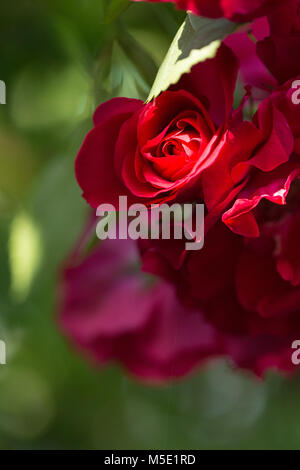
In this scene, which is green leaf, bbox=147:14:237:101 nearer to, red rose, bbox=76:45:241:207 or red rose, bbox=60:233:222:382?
red rose, bbox=76:45:241:207

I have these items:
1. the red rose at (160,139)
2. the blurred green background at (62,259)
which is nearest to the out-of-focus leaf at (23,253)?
the blurred green background at (62,259)

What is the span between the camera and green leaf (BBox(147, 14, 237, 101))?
0.23 m

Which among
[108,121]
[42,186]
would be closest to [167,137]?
[108,121]

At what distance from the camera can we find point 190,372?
1.23 ft

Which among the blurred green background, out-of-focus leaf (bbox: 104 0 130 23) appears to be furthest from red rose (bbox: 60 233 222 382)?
out-of-focus leaf (bbox: 104 0 130 23)

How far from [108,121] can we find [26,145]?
130 mm

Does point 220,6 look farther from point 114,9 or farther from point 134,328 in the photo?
point 134,328

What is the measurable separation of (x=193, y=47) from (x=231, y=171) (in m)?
0.05

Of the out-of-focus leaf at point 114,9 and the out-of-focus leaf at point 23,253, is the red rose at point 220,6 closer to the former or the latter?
the out-of-focus leaf at point 114,9

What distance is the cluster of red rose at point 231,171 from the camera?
24 cm

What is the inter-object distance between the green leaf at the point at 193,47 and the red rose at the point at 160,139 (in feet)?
0.04

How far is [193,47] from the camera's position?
0.77ft

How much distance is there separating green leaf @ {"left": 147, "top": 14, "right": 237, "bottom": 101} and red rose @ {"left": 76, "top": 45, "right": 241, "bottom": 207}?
0.01 meters
